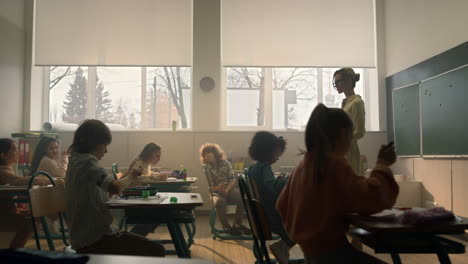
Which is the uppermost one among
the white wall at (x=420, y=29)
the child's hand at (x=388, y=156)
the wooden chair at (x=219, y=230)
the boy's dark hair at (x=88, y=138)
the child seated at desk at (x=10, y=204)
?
the white wall at (x=420, y=29)

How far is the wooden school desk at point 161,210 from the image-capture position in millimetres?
2436

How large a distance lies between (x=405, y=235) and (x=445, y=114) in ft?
12.9

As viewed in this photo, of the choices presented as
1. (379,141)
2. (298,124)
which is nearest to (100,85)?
(298,124)

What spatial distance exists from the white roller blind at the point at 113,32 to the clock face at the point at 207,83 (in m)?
0.37

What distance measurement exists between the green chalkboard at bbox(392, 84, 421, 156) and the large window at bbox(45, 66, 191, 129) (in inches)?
122

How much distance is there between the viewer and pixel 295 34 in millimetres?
6934

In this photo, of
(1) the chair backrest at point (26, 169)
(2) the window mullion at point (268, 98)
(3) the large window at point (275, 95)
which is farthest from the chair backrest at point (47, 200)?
(2) the window mullion at point (268, 98)

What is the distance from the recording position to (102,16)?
6.89 m

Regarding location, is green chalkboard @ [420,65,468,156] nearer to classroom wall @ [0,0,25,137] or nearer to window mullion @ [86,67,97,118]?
window mullion @ [86,67,97,118]

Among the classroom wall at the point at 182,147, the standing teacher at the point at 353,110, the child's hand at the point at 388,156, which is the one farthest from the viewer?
the classroom wall at the point at 182,147

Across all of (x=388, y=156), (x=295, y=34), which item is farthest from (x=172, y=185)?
(x=295, y=34)

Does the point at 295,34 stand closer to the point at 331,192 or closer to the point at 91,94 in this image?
the point at 91,94

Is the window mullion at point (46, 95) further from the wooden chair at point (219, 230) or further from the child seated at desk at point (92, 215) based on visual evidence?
the child seated at desk at point (92, 215)

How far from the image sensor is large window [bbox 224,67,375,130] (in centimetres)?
713
